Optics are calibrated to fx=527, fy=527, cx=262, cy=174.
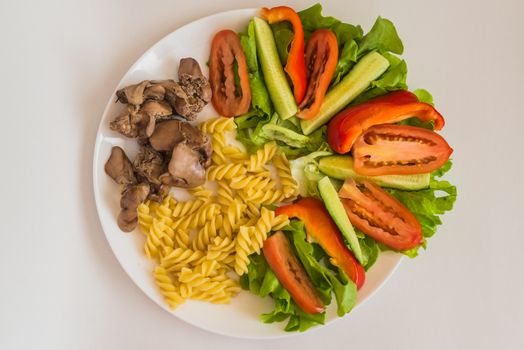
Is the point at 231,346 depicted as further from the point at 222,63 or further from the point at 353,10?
the point at 353,10

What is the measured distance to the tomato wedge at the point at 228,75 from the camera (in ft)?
11.7

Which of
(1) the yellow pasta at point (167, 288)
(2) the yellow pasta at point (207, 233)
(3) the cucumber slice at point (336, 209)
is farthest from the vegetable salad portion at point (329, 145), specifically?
(1) the yellow pasta at point (167, 288)

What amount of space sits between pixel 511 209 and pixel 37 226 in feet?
→ 11.6

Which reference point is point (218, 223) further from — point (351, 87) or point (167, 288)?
point (351, 87)

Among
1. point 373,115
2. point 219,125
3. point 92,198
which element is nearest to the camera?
point 373,115

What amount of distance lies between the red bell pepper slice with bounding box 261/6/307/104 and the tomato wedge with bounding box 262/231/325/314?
98cm

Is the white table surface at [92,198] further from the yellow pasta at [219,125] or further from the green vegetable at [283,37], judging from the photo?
the yellow pasta at [219,125]

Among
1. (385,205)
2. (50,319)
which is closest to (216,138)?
(385,205)

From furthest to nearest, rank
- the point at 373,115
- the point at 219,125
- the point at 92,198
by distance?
the point at 92,198 → the point at 219,125 → the point at 373,115

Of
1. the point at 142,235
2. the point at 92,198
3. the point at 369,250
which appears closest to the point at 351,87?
the point at 369,250

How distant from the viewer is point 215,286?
3531mm

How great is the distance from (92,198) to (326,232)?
1691mm

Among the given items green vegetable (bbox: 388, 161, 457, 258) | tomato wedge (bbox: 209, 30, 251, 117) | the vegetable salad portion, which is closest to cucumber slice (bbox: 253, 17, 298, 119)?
the vegetable salad portion

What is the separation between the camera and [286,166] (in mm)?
3637
